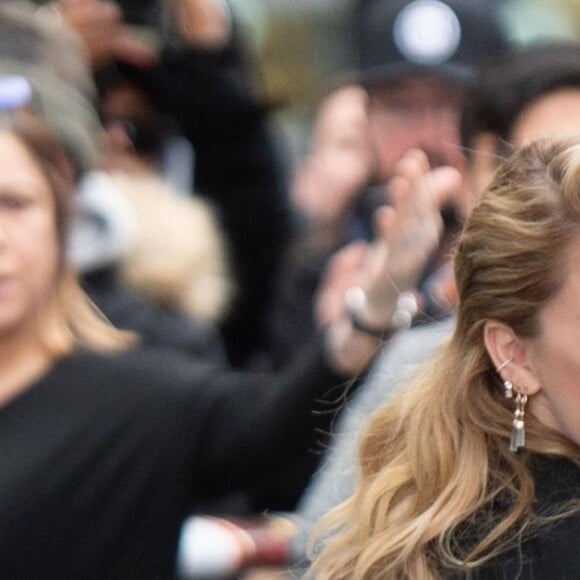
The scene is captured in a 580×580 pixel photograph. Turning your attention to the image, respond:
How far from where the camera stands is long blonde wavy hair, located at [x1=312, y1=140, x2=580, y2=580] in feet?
7.42

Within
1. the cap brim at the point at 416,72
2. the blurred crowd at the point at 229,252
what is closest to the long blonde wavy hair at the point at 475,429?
the blurred crowd at the point at 229,252

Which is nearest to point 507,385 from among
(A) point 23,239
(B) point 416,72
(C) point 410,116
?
(A) point 23,239

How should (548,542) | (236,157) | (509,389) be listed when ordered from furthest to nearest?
(236,157) < (509,389) < (548,542)

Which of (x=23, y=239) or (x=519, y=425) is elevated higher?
(x=23, y=239)

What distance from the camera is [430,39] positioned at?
13.9 ft

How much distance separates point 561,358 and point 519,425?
11cm

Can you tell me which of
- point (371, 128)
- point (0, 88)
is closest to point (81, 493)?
point (0, 88)

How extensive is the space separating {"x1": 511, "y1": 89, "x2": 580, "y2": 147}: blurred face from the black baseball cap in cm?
77

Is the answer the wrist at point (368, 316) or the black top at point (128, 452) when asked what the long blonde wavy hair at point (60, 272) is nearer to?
the black top at point (128, 452)

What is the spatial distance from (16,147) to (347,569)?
3.34 ft

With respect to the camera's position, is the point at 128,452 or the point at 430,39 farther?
the point at 430,39

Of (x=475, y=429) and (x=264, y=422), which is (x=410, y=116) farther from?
(x=475, y=429)

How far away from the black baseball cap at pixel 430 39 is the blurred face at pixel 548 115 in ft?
2.52

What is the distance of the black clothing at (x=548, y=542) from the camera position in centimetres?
217
